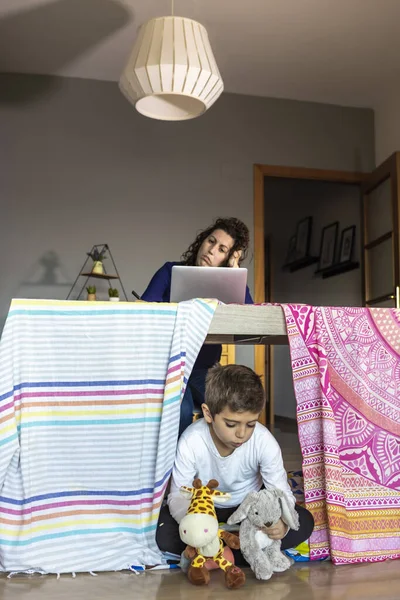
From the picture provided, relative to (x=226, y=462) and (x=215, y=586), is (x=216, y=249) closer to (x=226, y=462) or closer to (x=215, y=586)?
(x=226, y=462)

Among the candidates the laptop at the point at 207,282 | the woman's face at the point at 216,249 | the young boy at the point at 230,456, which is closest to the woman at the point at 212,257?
the woman's face at the point at 216,249

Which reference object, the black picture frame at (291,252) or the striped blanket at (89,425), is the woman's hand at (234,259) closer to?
the striped blanket at (89,425)

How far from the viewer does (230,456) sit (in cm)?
173

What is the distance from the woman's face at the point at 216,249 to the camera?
2.71m

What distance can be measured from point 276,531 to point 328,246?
4111mm

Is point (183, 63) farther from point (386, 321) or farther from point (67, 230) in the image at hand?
point (67, 230)

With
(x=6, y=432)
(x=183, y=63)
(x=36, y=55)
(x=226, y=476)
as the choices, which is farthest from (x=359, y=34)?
(x=6, y=432)

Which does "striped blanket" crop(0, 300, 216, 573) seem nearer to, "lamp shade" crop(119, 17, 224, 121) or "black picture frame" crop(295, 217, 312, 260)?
"lamp shade" crop(119, 17, 224, 121)

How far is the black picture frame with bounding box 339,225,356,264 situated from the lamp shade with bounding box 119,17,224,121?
2685 mm

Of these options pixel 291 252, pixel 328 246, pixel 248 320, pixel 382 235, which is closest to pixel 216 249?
pixel 248 320

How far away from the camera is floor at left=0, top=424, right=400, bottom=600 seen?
1420 millimetres

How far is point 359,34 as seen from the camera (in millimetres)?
3629

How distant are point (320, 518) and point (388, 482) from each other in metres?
0.24

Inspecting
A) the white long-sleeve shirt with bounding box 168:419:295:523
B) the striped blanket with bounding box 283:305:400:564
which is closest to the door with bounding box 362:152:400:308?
the striped blanket with bounding box 283:305:400:564
